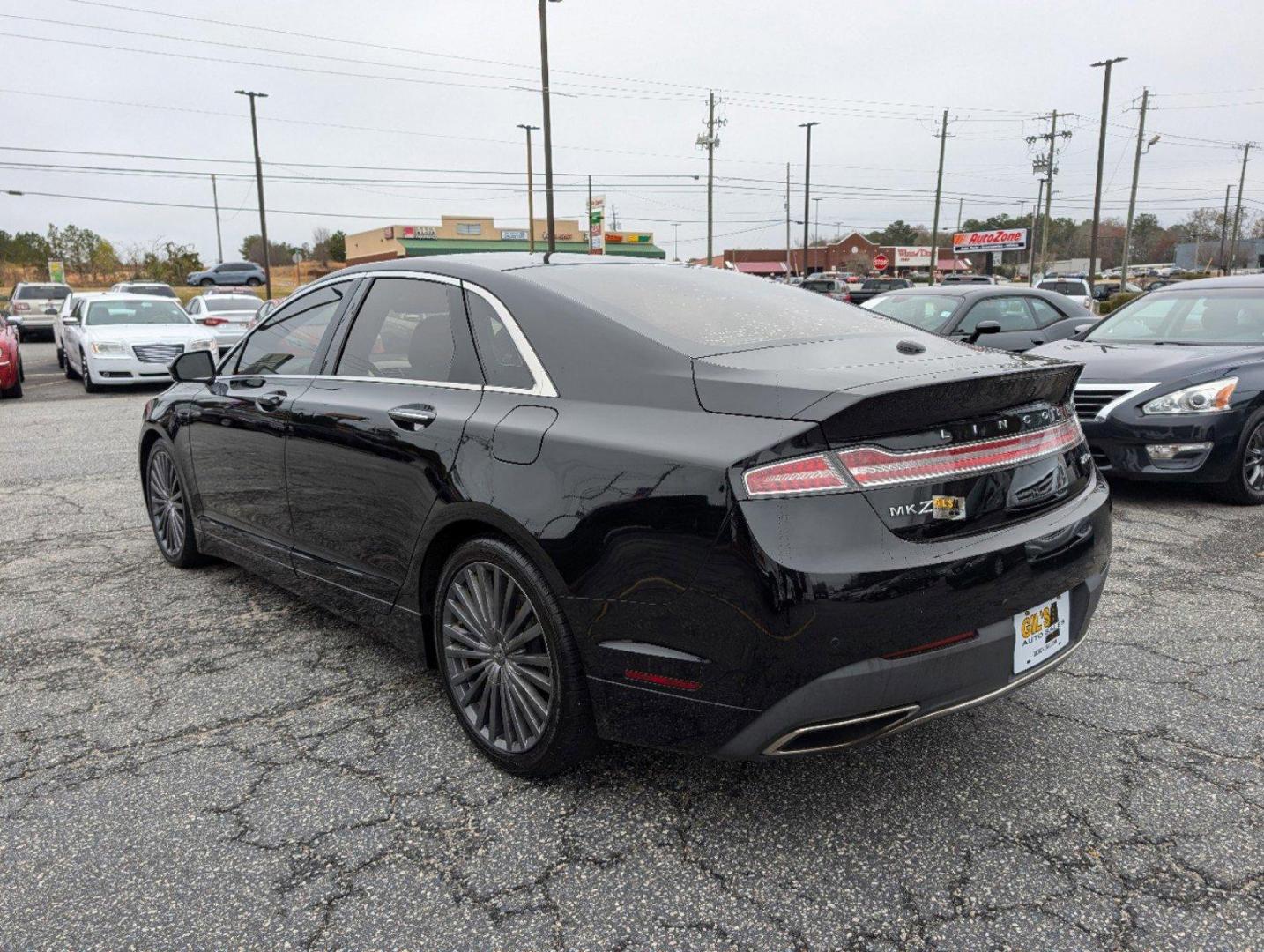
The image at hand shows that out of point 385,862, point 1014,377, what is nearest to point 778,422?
point 1014,377

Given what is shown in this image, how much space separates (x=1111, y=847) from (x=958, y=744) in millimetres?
619

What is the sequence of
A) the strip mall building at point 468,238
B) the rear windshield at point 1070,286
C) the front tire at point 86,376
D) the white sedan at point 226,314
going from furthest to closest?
the strip mall building at point 468,238 → the rear windshield at point 1070,286 → the white sedan at point 226,314 → the front tire at point 86,376

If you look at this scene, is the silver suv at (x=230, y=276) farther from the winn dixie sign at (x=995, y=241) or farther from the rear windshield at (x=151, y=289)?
the winn dixie sign at (x=995, y=241)

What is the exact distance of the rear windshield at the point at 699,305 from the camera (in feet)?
9.33

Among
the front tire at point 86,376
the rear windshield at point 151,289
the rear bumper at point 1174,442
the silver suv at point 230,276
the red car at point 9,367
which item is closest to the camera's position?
the rear bumper at point 1174,442

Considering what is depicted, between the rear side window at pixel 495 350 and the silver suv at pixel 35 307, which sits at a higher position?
the rear side window at pixel 495 350

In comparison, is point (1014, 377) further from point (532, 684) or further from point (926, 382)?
point (532, 684)

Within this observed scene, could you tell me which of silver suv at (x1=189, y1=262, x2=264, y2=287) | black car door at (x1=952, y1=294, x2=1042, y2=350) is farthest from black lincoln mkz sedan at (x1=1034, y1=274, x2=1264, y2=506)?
silver suv at (x1=189, y1=262, x2=264, y2=287)

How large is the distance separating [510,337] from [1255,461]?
5.70 meters

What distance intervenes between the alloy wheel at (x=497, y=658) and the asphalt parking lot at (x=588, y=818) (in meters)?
0.18

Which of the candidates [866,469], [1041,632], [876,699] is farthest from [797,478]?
[1041,632]

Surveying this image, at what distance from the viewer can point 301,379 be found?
385 centimetres

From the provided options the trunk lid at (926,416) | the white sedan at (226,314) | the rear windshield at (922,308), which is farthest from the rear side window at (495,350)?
the white sedan at (226,314)

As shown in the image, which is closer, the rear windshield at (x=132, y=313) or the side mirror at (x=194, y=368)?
the side mirror at (x=194, y=368)
